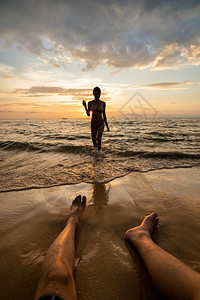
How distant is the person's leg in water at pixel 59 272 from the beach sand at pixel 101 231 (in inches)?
5.4

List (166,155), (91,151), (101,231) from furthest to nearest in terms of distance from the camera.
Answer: (91,151) < (166,155) < (101,231)

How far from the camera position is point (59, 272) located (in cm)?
110

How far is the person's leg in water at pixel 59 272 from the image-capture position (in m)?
0.96

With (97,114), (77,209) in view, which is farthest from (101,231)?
(97,114)

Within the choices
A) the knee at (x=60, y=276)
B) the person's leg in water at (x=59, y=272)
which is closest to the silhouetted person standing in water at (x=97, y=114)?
the person's leg in water at (x=59, y=272)

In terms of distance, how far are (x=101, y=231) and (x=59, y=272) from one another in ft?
2.51

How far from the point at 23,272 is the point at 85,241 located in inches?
24.2

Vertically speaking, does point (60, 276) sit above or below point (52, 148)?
above

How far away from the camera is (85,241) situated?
163 cm

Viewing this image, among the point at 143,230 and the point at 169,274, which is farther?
the point at 143,230

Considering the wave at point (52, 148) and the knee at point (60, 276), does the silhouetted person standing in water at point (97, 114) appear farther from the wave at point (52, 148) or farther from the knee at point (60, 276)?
the knee at point (60, 276)

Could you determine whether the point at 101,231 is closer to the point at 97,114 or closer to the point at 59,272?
the point at 59,272

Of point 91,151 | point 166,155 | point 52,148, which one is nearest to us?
point 166,155

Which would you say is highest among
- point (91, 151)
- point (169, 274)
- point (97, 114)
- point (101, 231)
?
point (97, 114)
